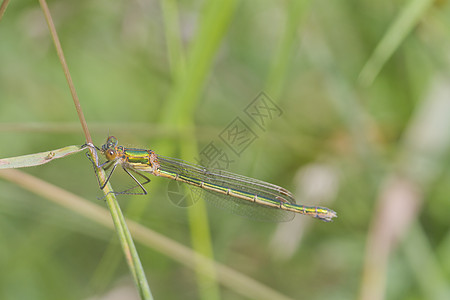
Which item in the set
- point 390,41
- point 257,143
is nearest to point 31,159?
point 257,143

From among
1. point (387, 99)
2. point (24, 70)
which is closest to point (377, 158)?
point (387, 99)

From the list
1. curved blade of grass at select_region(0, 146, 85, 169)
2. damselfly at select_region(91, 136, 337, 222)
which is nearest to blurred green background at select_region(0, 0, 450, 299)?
damselfly at select_region(91, 136, 337, 222)

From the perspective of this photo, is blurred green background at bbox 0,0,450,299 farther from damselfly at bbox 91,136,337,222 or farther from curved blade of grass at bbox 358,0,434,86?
curved blade of grass at bbox 358,0,434,86

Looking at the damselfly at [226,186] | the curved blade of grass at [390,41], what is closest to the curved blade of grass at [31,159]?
the damselfly at [226,186]

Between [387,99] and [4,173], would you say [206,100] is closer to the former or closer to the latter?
[387,99]

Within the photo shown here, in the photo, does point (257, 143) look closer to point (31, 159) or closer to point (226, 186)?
point (226, 186)
